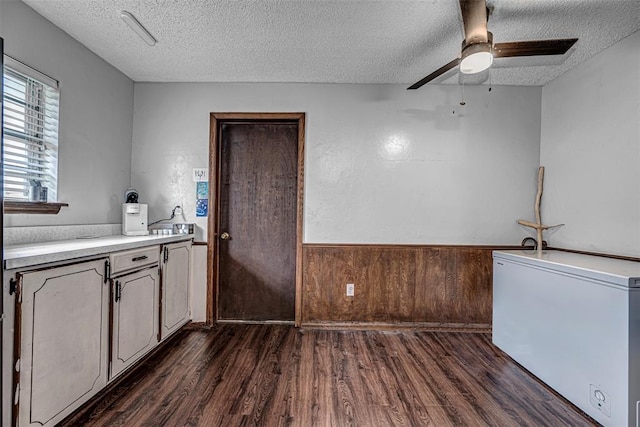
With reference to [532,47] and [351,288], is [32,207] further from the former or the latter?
[532,47]

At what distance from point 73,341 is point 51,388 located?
0.22 meters

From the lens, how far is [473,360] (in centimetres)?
251

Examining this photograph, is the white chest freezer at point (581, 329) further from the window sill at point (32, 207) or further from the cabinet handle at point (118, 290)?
the window sill at point (32, 207)

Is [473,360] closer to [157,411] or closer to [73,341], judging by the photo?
[157,411]

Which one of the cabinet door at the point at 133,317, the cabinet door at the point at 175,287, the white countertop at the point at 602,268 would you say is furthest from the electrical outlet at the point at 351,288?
the cabinet door at the point at 133,317

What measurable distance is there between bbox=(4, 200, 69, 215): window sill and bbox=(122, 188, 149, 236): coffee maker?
513 mm

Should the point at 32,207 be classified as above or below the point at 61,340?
above

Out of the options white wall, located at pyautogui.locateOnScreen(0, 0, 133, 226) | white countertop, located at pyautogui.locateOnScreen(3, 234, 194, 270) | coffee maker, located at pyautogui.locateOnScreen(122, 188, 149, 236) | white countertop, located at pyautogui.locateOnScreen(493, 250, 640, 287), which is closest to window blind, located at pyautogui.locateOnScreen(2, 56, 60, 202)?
white wall, located at pyautogui.locateOnScreen(0, 0, 133, 226)

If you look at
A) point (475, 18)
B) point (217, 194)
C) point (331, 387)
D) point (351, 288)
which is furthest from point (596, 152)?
point (217, 194)

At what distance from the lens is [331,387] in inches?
81.8

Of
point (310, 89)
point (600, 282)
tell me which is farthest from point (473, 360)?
point (310, 89)

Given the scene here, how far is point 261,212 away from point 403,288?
1666mm

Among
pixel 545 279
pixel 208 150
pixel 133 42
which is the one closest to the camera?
pixel 545 279

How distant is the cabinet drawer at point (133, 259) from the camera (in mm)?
1967
